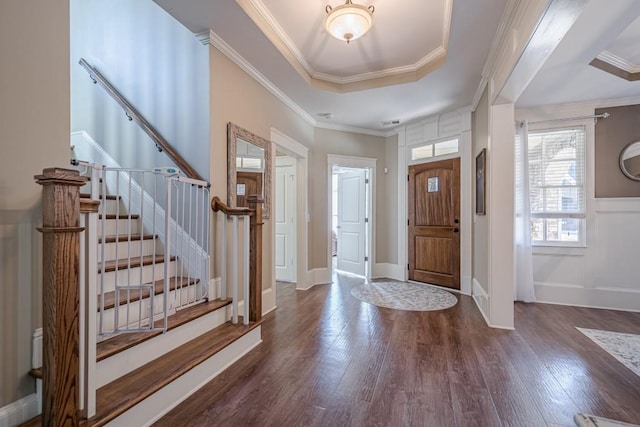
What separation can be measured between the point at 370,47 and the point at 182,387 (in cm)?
331

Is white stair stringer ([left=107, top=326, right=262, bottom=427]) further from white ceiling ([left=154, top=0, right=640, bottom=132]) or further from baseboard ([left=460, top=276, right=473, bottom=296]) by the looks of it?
baseboard ([left=460, top=276, right=473, bottom=296])

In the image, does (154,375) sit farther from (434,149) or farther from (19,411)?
(434,149)

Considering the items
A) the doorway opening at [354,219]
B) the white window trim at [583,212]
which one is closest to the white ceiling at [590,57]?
the white window trim at [583,212]

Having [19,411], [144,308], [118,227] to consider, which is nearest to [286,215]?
[118,227]

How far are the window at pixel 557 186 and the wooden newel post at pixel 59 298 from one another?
4683 millimetres

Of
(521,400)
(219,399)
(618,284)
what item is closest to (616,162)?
(618,284)

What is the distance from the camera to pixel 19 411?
132 cm

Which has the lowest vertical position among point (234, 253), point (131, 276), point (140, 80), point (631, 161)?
point (131, 276)

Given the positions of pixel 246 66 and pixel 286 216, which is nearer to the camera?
pixel 246 66

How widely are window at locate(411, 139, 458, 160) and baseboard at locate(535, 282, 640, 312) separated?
2.20m

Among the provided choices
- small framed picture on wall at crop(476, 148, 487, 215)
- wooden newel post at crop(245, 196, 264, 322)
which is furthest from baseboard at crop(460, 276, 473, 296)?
wooden newel post at crop(245, 196, 264, 322)

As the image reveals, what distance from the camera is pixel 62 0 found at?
149cm

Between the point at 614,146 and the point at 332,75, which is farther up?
the point at 332,75

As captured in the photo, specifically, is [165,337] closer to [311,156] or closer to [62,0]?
[62,0]
